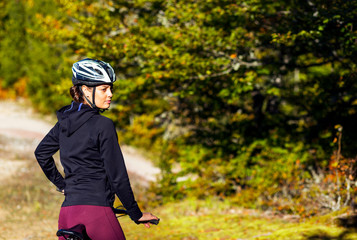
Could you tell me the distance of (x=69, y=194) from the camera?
292cm

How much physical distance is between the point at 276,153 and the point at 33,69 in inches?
727

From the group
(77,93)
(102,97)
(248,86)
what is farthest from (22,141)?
(102,97)

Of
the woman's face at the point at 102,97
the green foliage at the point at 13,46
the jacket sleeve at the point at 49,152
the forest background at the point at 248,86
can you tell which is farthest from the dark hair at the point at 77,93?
the green foliage at the point at 13,46

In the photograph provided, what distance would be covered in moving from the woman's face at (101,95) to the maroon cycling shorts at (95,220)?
704 mm

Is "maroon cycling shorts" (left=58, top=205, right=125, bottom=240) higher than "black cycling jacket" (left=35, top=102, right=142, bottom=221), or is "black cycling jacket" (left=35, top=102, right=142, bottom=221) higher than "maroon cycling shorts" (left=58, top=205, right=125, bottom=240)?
"black cycling jacket" (left=35, top=102, right=142, bottom=221)

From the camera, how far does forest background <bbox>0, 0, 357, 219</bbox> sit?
9.02 meters

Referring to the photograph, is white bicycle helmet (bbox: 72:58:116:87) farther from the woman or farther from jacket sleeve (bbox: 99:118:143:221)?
jacket sleeve (bbox: 99:118:143:221)

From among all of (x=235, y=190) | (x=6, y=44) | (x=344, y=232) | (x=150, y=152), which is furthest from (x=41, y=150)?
(x=6, y=44)

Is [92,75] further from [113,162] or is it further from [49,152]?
[49,152]

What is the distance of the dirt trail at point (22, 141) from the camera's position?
15.2 metres

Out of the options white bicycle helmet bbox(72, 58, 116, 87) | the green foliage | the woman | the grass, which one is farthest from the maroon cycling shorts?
the green foliage

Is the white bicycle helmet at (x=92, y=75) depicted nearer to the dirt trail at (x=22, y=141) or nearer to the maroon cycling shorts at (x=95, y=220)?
the maroon cycling shorts at (x=95, y=220)

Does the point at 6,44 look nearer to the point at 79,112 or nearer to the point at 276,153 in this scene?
the point at 276,153

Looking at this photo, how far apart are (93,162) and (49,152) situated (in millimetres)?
609
